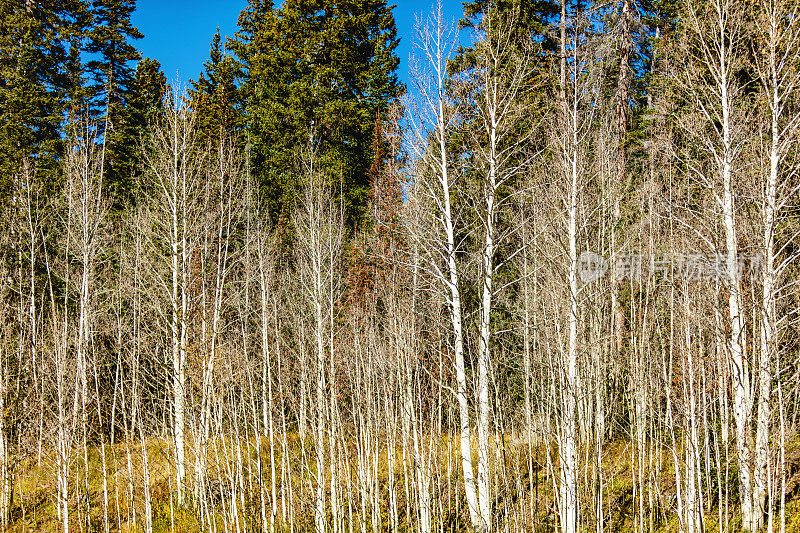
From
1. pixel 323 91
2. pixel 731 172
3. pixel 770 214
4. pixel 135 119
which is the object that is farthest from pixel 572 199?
pixel 135 119

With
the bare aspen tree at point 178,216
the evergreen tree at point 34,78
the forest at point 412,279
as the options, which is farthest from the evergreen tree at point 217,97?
the bare aspen tree at point 178,216

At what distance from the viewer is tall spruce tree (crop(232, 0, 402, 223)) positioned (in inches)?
926

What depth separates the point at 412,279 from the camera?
17062 millimetres

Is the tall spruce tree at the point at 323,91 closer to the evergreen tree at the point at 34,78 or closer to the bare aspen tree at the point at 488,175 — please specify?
the evergreen tree at the point at 34,78

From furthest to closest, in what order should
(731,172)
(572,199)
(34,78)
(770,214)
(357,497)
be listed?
(34,78)
(357,497)
(731,172)
(572,199)
(770,214)

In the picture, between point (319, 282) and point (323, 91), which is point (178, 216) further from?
point (323, 91)

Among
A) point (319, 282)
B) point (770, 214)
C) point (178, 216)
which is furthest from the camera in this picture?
point (178, 216)

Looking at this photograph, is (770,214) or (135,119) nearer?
(770,214)

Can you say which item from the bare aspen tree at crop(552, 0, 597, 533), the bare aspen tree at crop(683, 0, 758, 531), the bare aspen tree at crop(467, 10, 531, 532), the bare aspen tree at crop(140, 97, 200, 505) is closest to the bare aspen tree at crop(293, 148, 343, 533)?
the bare aspen tree at crop(140, 97, 200, 505)

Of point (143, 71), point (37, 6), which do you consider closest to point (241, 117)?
point (143, 71)

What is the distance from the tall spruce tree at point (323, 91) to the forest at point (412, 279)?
16 cm

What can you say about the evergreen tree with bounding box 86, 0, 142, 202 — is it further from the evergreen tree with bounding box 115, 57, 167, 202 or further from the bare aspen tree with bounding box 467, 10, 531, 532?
the bare aspen tree with bounding box 467, 10, 531, 532

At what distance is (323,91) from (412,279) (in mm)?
11929

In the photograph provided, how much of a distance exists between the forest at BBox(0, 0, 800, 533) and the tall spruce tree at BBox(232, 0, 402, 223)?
0.16m
